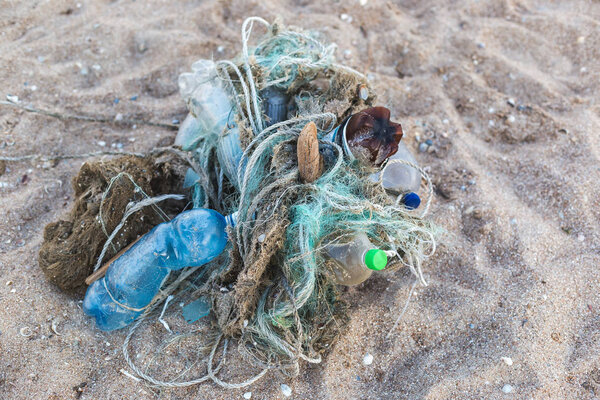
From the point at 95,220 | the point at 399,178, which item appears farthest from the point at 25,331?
the point at 399,178

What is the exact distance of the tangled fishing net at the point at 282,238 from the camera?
1.58 meters

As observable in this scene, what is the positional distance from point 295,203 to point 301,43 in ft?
3.03

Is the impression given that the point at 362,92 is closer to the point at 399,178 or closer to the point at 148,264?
the point at 399,178

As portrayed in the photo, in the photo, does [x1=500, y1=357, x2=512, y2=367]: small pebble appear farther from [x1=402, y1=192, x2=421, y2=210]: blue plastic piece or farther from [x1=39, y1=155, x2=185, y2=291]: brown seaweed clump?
[x1=39, y1=155, x2=185, y2=291]: brown seaweed clump

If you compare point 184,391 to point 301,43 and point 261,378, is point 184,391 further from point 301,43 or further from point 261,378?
point 301,43

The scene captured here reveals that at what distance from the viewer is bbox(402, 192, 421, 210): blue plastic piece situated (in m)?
1.75

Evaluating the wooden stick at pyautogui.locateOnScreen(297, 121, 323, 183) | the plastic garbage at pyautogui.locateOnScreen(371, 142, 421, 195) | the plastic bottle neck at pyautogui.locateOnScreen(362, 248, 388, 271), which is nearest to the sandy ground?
the plastic garbage at pyautogui.locateOnScreen(371, 142, 421, 195)

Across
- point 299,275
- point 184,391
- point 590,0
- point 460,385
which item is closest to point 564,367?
point 460,385

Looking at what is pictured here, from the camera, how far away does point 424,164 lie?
7.69 feet

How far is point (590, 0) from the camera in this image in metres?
3.11

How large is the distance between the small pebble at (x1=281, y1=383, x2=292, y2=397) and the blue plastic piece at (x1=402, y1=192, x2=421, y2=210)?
2.84ft

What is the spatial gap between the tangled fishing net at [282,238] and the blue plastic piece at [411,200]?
7cm

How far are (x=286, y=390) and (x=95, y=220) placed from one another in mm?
1055

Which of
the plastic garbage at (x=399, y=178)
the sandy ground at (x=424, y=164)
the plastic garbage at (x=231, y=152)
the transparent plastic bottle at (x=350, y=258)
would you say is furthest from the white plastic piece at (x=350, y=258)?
the plastic garbage at (x=231, y=152)
